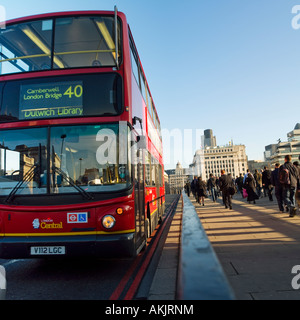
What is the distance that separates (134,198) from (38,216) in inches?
60.3

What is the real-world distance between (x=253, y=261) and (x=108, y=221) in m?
2.40

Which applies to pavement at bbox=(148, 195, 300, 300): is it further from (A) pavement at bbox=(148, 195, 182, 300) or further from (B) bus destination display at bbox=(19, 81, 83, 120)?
(B) bus destination display at bbox=(19, 81, 83, 120)

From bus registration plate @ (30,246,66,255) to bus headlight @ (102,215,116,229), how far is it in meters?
0.70

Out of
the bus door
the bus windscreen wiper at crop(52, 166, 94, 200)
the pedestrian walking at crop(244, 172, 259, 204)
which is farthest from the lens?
the pedestrian walking at crop(244, 172, 259, 204)

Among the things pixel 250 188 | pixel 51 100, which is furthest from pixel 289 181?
pixel 51 100

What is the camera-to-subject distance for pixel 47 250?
4344 millimetres

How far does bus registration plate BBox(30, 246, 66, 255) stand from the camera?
14.2 feet

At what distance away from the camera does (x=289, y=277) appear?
12.1 ft

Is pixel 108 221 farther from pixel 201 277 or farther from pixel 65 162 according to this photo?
pixel 201 277

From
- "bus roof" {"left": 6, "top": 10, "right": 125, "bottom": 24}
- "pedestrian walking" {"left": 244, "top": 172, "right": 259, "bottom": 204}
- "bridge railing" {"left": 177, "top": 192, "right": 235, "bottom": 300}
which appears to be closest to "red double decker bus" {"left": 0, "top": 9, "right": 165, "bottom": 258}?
"bus roof" {"left": 6, "top": 10, "right": 125, "bottom": 24}

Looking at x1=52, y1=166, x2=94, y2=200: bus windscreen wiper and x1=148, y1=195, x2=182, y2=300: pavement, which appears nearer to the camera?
x1=148, y1=195, x2=182, y2=300: pavement

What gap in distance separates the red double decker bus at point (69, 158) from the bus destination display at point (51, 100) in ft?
0.05
